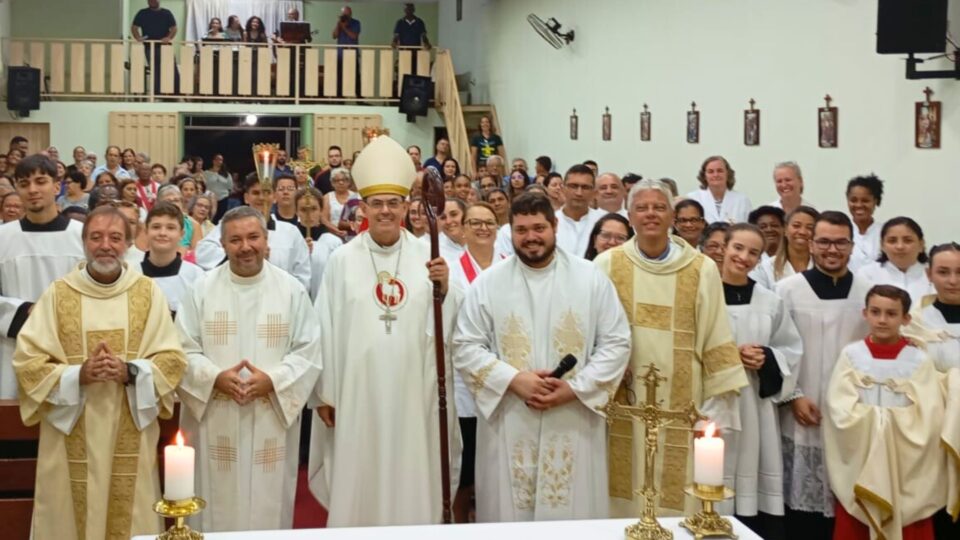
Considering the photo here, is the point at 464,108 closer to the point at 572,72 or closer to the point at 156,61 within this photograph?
the point at 572,72

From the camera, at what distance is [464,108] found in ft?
63.1

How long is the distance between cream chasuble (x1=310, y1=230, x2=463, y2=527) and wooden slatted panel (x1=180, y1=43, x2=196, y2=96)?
14.2 m

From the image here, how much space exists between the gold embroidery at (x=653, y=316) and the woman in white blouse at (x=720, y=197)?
423cm

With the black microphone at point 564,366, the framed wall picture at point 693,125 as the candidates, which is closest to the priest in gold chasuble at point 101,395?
the black microphone at point 564,366

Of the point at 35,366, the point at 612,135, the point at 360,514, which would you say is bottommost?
the point at 360,514

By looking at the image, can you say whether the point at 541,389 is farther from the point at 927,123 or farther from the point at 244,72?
the point at 244,72

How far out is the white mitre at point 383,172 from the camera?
16.2ft

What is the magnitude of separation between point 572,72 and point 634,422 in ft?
37.9

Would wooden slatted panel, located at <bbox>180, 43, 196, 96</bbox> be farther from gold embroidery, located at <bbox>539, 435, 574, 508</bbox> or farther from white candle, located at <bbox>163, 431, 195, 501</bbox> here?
white candle, located at <bbox>163, 431, 195, 501</bbox>

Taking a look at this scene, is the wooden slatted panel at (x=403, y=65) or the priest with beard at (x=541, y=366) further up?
Result: the wooden slatted panel at (x=403, y=65)

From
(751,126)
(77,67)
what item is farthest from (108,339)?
(77,67)

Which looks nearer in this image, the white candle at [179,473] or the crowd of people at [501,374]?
the white candle at [179,473]

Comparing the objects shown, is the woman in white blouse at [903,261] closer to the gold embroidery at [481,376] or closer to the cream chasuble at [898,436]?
the cream chasuble at [898,436]

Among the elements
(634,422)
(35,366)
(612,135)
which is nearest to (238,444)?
(35,366)
